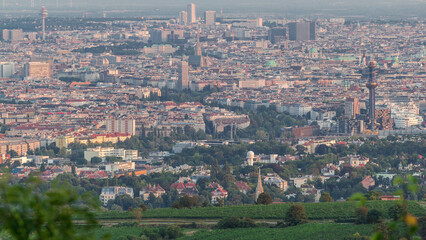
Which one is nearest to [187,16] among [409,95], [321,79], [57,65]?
[57,65]

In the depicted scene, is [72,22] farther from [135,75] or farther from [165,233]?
[165,233]

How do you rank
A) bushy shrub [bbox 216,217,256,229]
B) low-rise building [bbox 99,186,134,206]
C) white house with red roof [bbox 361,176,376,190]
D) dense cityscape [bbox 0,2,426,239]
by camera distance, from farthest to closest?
white house with red roof [bbox 361,176,376,190], low-rise building [bbox 99,186,134,206], dense cityscape [bbox 0,2,426,239], bushy shrub [bbox 216,217,256,229]

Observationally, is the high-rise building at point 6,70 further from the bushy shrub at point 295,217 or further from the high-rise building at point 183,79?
the bushy shrub at point 295,217

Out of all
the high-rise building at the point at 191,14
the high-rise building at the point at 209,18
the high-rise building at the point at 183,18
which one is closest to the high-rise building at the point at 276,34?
the high-rise building at the point at 209,18

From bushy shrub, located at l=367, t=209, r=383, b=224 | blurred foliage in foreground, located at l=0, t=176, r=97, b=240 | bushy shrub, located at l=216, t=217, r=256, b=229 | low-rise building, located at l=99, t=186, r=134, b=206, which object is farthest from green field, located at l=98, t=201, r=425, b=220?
blurred foliage in foreground, located at l=0, t=176, r=97, b=240

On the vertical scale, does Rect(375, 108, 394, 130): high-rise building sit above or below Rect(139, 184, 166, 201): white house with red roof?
below

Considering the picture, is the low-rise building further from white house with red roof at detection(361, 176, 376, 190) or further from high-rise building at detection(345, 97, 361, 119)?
high-rise building at detection(345, 97, 361, 119)
